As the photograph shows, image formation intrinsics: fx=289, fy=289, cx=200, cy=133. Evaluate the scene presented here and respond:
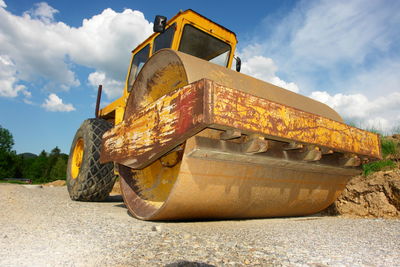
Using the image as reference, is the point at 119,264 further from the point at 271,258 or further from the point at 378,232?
the point at 378,232

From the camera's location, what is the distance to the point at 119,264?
1.28m

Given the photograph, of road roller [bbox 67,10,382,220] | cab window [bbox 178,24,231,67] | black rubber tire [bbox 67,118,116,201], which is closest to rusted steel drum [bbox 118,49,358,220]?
road roller [bbox 67,10,382,220]

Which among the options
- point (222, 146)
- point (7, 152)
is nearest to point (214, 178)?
point (222, 146)

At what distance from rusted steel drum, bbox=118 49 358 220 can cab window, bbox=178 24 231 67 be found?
2.91 feet

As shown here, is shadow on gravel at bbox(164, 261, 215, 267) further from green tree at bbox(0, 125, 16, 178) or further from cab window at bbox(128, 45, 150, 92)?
green tree at bbox(0, 125, 16, 178)

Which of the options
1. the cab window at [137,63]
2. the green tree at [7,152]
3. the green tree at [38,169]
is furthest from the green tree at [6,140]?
the cab window at [137,63]

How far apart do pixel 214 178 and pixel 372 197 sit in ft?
7.23

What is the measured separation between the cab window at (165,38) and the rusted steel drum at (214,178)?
0.82 meters

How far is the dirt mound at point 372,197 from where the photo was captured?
3.06m

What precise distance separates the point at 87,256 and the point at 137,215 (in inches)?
38.5

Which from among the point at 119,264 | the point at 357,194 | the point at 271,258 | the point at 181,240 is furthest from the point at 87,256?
the point at 357,194

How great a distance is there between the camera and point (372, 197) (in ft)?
10.5

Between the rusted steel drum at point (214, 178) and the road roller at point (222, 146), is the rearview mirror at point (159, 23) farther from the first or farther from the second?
the rusted steel drum at point (214, 178)

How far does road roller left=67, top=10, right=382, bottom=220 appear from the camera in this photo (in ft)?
5.54
